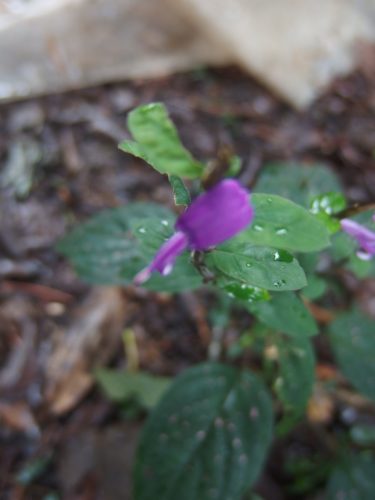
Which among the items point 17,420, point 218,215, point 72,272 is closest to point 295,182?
point 218,215

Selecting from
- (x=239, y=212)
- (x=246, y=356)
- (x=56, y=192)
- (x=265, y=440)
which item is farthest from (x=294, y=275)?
(x=56, y=192)

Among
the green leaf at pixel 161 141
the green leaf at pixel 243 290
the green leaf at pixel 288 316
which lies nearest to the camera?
the green leaf at pixel 161 141

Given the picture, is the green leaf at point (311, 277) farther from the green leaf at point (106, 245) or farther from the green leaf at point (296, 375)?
the green leaf at point (106, 245)

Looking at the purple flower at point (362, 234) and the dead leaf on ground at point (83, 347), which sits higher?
the purple flower at point (362, 234)

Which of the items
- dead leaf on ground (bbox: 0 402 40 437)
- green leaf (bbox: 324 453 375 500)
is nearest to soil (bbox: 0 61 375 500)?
dead leaf on ground (bbox: 0 402 40 437)

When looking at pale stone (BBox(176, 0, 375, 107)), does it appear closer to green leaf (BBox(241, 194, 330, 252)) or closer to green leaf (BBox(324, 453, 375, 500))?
green leaf (BBox(324, 453, 375, 500))

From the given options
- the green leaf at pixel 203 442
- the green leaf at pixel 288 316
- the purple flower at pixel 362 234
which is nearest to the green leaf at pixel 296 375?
the green leaf at pixel 203 442

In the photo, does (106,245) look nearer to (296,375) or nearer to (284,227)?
(296,375)

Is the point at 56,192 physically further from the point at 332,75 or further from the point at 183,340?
the point at 332,75
